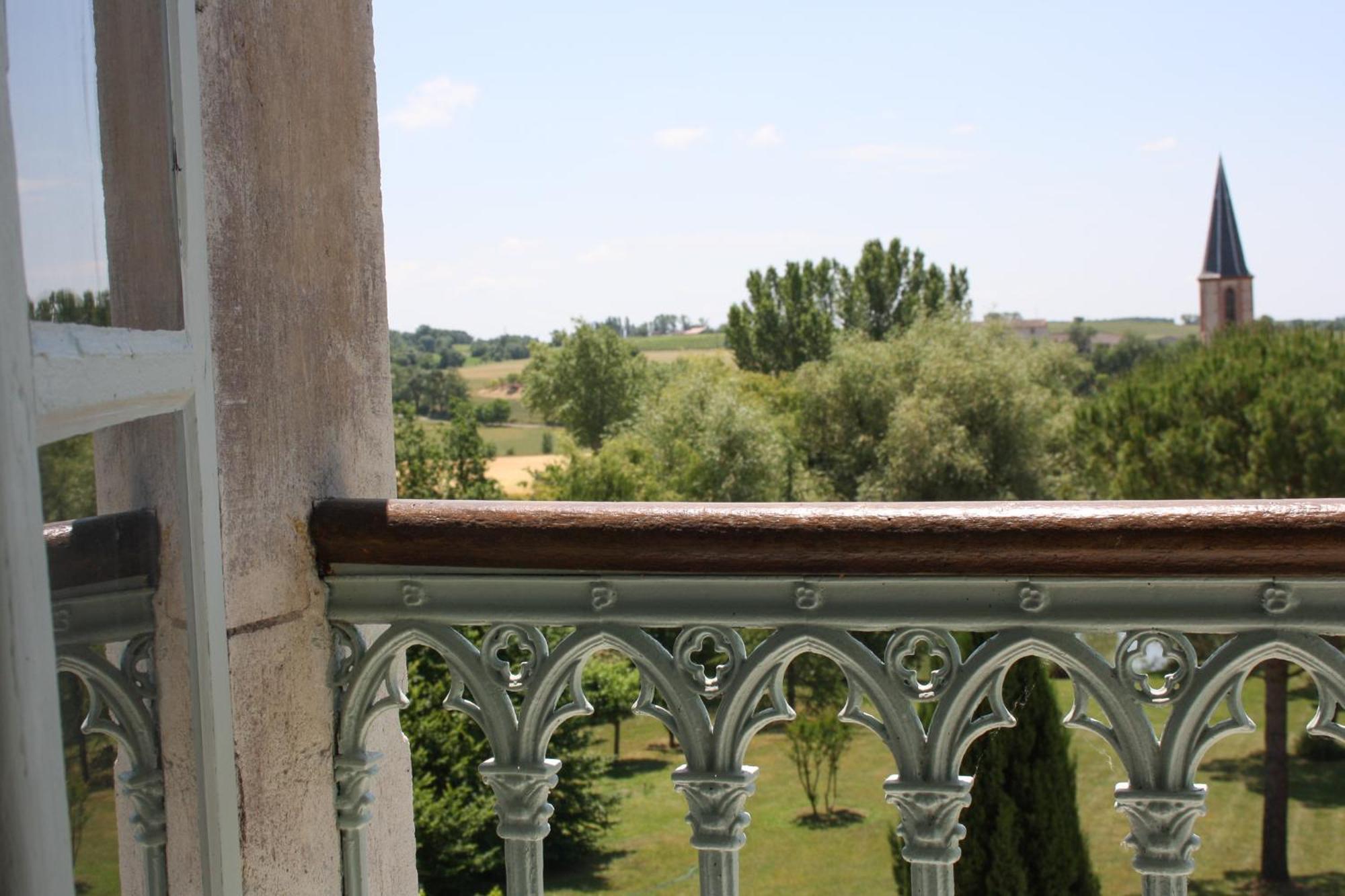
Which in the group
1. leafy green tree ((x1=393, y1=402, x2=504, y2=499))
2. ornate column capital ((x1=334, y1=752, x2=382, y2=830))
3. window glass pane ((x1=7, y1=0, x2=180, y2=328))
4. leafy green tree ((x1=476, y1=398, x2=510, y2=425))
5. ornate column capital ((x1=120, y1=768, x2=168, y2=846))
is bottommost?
leafy green tree ((x1=476, y1=398, x2=510, y2=425))

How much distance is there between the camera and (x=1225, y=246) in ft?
237

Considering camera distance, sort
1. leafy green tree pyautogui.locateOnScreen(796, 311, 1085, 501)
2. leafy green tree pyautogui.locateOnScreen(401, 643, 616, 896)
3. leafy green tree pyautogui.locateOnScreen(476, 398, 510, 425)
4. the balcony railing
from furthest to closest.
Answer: leafy green tree pyautogui.locateOnScreen(476, 398, 510, 425)
leafy green tree pyautogui.locateOnScreen(796, 311, 1085, 501)
leafy green tree pyautogui.locateOnScreen(401, 643, 616, 896)
the balcony railing

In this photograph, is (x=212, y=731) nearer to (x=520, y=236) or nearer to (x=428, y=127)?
(x=428, y=127)

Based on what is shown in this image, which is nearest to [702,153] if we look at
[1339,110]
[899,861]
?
[1339,110]

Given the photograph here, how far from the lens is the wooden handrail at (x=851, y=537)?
3.93 feet

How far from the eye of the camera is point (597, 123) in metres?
75.8

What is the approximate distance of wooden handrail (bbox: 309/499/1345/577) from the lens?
1.20 m

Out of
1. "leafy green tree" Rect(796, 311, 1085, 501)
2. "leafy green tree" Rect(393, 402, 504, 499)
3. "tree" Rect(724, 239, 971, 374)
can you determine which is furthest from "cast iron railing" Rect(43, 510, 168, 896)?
"tree" Rect(724, 239, 971, 374)

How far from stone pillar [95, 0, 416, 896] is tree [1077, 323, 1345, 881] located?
18.1 meters

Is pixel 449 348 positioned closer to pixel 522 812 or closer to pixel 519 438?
pixel 519 438

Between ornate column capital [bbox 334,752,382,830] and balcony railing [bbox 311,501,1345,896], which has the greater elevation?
balcony railing [bbox 311,501,1345,896]

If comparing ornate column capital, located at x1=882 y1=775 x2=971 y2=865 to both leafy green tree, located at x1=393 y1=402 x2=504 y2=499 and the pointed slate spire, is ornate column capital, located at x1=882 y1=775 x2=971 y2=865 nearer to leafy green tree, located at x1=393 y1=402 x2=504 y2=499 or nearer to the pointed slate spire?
leafy green tree, located at x1=393 y1=402 x2=504 y2=499

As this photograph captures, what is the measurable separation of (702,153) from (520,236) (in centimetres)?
1282

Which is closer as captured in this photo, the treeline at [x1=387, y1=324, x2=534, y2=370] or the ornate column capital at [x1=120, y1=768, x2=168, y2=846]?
the ornate column capital at [x1=120, y1=768, x2=168, y2=846]
